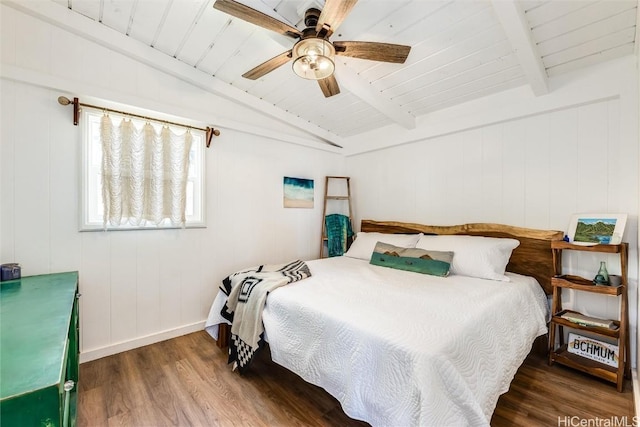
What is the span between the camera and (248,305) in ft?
6.56

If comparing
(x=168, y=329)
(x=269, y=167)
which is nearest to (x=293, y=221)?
(x=269, y=167)

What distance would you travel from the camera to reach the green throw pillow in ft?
7.89

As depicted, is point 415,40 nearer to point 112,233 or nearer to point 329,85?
point 329,85

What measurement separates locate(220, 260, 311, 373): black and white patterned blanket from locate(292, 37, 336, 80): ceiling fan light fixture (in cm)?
146

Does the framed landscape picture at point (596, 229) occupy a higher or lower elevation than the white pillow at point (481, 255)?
higher

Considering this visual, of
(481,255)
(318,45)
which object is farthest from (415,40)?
(481,255)

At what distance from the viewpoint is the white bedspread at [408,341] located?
3.76 feet

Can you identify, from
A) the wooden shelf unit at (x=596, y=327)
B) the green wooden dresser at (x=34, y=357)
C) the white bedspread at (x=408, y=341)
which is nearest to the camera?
the green wooden dresser at (x=34, y=357)

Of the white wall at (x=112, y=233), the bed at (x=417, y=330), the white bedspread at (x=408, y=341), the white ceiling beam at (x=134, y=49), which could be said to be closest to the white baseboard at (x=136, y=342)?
the white wall at (x=112, y=233)

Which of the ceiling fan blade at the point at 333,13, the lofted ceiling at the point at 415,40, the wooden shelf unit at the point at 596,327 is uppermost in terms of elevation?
the lofted ceiling at the point at 415,40

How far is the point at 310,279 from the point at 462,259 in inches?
51.8

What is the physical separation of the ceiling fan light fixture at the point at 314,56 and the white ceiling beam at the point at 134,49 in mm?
1360

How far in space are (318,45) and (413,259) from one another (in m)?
1.88

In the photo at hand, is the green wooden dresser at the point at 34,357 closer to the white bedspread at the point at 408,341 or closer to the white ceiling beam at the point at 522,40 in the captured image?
the white bedspread at the point at 408,341
